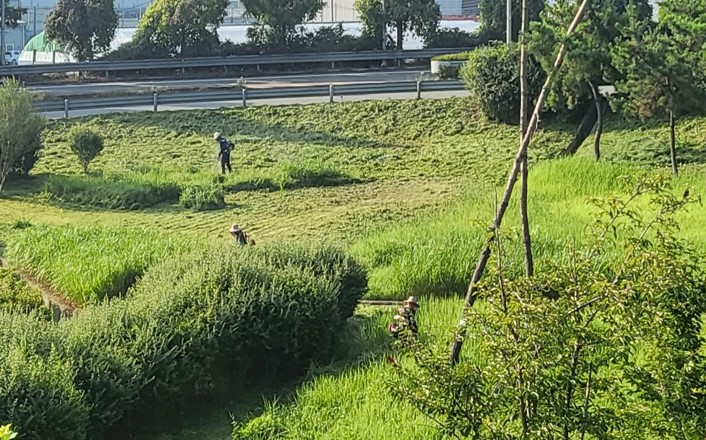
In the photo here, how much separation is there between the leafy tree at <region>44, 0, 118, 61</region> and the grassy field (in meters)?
13.5

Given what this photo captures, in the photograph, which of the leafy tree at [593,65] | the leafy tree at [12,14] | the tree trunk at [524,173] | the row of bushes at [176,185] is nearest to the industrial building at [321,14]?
the leafy tree at [12,14]

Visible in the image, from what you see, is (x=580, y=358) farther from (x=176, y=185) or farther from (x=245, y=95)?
(x=245, y=95)

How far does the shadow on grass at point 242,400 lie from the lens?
784 cm

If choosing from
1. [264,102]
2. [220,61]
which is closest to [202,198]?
[264,102]

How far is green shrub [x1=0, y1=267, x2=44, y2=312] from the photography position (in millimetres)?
10219

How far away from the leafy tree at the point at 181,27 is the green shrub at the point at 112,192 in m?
18.7

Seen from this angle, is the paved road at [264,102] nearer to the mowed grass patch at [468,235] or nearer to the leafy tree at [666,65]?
the leafy tree at [666,65]

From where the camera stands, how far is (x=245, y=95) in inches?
1079

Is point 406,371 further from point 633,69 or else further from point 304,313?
point 633,69

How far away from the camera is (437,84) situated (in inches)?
1113

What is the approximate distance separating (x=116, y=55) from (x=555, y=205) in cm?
2659

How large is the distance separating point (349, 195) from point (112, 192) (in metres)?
4.55

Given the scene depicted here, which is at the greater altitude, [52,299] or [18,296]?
[18,296]

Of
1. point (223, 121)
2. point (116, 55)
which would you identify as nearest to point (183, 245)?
point (223, 121)
